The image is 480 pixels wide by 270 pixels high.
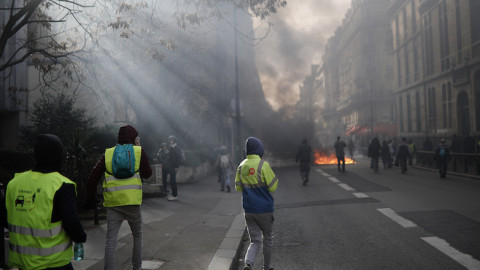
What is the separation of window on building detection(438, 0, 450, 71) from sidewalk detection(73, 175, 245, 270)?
25216 millimetres

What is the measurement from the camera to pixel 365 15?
5744cm

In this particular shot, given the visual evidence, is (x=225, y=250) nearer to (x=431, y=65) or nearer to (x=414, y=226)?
(x=414, y=226)

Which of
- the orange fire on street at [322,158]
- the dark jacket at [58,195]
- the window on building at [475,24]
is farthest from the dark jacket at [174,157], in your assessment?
the window on building at [475,24]

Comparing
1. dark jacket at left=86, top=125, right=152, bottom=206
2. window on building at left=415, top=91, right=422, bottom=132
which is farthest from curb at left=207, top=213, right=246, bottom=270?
window on building at left=415, top=91, right=422, bottom=132

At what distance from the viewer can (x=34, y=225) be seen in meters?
2.64

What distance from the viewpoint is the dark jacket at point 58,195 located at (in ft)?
8.77

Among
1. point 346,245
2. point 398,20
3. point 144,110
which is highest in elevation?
point 398,20

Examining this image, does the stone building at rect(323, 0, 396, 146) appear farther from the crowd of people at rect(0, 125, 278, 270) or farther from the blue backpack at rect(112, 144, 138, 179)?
the blue backpack at rect(112, 144, 138, 179)

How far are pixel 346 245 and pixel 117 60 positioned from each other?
11518mm

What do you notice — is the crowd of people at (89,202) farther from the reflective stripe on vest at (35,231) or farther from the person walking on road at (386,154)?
the person walking on road at (386,154)

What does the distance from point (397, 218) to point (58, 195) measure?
673 cm

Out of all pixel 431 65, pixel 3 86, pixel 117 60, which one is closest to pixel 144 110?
pixel 117 60

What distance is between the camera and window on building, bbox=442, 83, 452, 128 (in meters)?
29.2

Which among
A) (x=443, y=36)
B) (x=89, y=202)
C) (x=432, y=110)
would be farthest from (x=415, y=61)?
(x=89, y=202)
